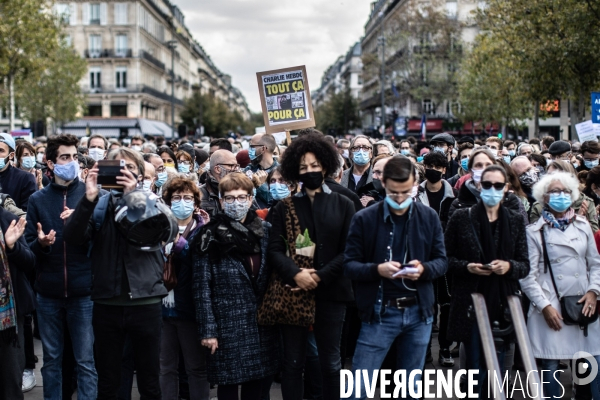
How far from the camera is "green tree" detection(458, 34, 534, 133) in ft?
125

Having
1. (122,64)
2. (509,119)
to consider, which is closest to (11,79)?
(509,119)

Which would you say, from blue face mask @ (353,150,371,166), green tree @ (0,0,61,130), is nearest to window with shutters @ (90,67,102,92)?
green tree @ (0,0,61,130)

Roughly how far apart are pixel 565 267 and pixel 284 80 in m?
4.50

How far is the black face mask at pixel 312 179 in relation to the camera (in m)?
6.03

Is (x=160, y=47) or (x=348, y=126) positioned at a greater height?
(x=160, y=47)

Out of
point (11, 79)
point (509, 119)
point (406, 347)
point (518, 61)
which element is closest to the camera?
point (406, 347)

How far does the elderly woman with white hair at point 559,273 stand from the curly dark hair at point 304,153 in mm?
1626

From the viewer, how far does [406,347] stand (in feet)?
18.3

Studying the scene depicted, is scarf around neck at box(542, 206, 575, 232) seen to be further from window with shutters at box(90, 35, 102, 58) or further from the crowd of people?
window with shutters at box(90, 35, 102, 58)

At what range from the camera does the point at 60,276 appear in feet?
20.0

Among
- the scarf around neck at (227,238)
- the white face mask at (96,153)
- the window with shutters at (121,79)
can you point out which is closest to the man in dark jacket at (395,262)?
the scarf around neck at (227,238)

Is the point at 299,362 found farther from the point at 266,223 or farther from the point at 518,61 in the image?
the point at 518,61

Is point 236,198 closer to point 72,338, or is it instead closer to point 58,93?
point 72,338

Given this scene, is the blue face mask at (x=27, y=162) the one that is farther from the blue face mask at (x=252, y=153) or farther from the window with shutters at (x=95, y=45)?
the window with shutters at (x=95, y=45)
